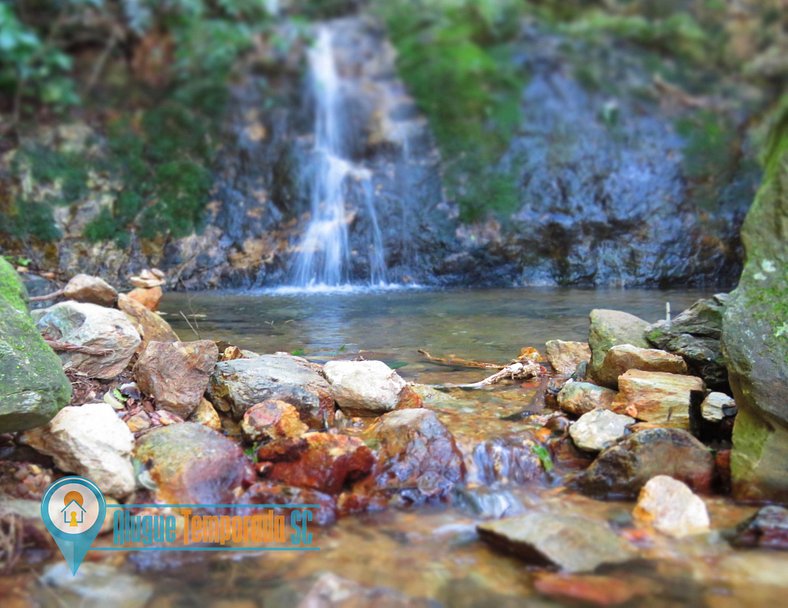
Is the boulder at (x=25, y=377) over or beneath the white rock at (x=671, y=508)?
over

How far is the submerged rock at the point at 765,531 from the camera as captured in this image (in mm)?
2061

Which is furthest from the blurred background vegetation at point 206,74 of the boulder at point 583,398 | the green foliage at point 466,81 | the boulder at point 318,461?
the boulder at point 318,461

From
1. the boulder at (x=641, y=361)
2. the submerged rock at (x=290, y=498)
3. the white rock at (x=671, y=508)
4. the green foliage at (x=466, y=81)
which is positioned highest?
the green foliage at (x=466, y=81)

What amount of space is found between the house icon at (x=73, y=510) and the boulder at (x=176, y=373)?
2.58 ft

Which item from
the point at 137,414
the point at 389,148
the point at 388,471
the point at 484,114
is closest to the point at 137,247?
the point at 389,148

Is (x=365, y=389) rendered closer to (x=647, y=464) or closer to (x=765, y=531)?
(x=647, y=464)

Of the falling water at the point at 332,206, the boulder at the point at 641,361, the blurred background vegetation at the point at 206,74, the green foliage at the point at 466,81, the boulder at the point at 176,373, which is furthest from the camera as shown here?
the green foliage at the point at 466,81

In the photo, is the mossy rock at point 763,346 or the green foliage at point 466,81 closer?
the mossy rock at point 763,346

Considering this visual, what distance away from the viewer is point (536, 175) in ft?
39.4

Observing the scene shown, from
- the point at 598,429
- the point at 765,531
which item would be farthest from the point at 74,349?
the point at 765,531

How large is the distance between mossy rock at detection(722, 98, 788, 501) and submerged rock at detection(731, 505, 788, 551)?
29cm

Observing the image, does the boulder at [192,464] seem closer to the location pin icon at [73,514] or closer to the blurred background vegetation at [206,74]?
the location pin icon at [73,514]

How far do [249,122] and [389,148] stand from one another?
10.2ft

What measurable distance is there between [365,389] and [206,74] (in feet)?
40.9
